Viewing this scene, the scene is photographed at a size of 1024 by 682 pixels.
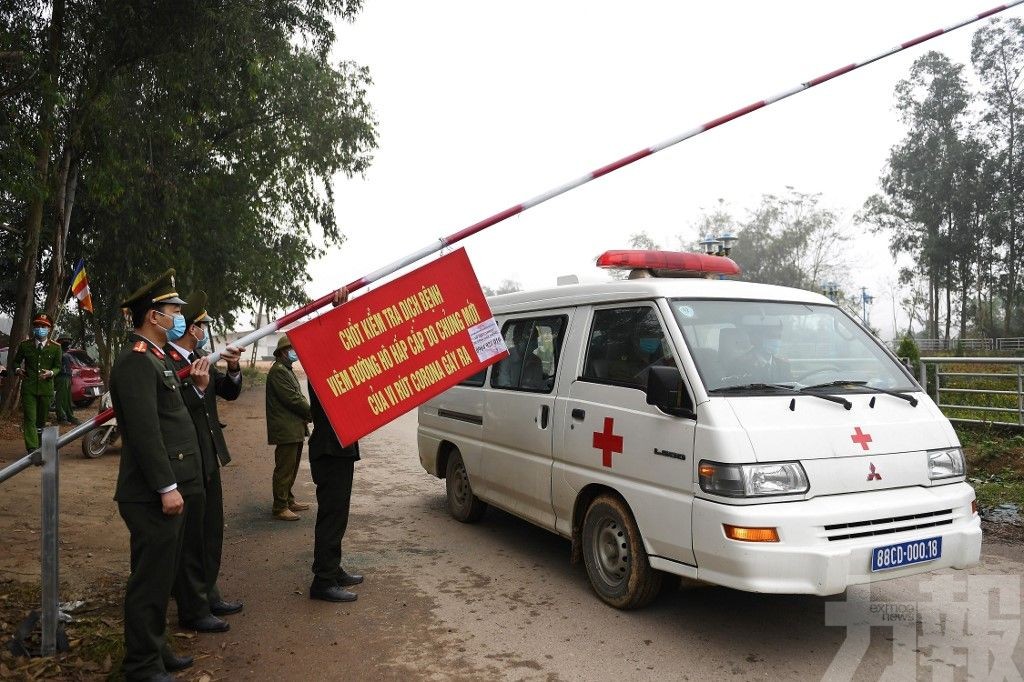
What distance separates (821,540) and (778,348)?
4.41 ft

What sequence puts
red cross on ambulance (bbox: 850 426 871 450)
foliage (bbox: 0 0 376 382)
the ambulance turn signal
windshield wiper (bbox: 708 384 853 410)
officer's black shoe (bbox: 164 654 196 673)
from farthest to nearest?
foliage (bbox: 0 0 376 382), windshield wiper (bbox: 708 384 853 410), red cross on ambulance (bbox: 850 426 871 450), officer's black shoe (bbox: 164 654 196 673), the ambulance turn signal

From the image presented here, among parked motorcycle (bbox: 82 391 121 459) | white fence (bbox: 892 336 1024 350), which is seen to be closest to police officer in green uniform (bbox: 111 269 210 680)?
parked motorcycle (bbox: 82 391 121 459)

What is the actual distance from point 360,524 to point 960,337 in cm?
5147

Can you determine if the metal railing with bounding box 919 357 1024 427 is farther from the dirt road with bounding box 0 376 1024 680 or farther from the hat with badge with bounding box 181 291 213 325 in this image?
the hat with badge with bounding box 181 291 213 325

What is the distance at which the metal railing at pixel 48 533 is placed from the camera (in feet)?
14.0

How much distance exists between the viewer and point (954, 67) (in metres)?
47.4

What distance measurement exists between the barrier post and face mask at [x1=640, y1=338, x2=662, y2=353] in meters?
3.41

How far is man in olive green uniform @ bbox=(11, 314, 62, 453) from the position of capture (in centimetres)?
1198

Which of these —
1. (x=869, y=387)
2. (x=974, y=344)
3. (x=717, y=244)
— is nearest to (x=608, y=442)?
(x=869, y=387)

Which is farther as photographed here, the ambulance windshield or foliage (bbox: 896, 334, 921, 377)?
Result: foliage (bbox: 896, 334, 921, 377)

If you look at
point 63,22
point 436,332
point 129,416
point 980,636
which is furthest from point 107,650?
point 63,22

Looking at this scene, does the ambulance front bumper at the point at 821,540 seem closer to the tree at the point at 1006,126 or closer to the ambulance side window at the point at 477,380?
the ambulance side window at the point at 477,380

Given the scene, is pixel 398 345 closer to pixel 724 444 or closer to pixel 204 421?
pixel 204 421

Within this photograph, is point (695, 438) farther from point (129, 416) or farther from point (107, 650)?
point (107, 650)
